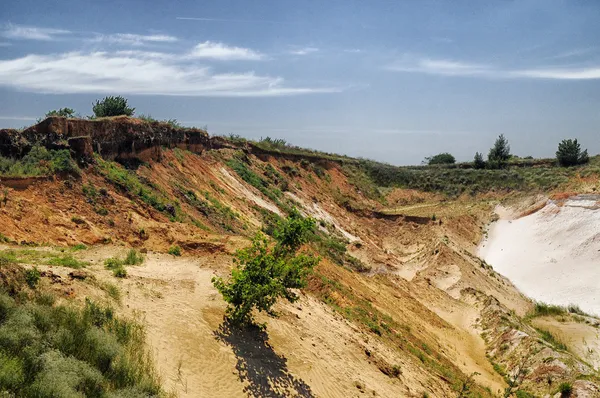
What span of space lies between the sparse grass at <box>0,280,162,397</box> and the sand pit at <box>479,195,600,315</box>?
1040 inches

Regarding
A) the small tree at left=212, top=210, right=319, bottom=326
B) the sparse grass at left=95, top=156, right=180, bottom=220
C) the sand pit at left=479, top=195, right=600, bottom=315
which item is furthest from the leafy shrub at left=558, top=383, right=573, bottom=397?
the sparse grass at left=95, top=156, right=180, bottom=220

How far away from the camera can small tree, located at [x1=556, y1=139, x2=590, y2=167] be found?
5638 centimetres

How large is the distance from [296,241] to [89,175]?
1267 centimetres

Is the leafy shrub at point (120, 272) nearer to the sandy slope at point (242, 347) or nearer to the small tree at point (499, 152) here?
the sandy slope at point (242, 347)

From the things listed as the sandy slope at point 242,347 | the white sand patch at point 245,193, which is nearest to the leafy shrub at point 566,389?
the sandy slope at point 242,347

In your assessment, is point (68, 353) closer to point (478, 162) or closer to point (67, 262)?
point (67, 262)

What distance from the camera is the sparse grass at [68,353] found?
7441 mm

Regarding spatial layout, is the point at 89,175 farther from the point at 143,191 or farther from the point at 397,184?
the point at 397,184

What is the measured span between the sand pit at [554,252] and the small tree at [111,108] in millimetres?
29494

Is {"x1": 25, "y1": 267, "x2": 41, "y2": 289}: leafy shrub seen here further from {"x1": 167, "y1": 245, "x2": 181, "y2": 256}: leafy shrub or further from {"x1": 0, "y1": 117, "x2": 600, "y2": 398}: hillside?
{"x1": 167, "y1": 245, "x2": 181, "y2": 256}: leafy shrub

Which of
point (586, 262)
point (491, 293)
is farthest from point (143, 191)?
point (586, 262)

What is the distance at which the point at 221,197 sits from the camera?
1229 inches

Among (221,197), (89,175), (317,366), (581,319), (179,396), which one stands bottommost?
(581,319)

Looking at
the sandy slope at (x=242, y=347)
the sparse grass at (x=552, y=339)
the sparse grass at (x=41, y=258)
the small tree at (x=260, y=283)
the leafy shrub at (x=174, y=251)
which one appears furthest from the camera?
the sparse grass at (x=552, y=339)
